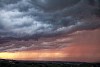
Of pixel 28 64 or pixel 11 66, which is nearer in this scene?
pixel 11 66

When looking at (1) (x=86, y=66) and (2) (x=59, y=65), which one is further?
(2) (x=59, y=65)

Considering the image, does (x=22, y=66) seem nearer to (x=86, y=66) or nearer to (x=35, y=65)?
(x=35, y=65)

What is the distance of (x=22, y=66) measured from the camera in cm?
3153

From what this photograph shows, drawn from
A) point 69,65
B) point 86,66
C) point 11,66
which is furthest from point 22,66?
point 86,66

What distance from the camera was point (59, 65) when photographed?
33.5 m

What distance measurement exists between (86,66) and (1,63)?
1114cm

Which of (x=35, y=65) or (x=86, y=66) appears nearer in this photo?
(x=86, y=66)

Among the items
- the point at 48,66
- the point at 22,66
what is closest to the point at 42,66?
the point at 48,66

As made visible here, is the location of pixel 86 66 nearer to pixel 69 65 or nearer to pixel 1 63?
pixel 69 65

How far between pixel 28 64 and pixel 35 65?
2.05 metres

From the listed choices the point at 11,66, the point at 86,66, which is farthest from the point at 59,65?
the point at 11,66

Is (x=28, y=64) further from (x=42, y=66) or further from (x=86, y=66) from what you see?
(x=86, y=66)

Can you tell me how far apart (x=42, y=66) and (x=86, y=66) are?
22.1 feet

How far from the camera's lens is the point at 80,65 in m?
31.5
